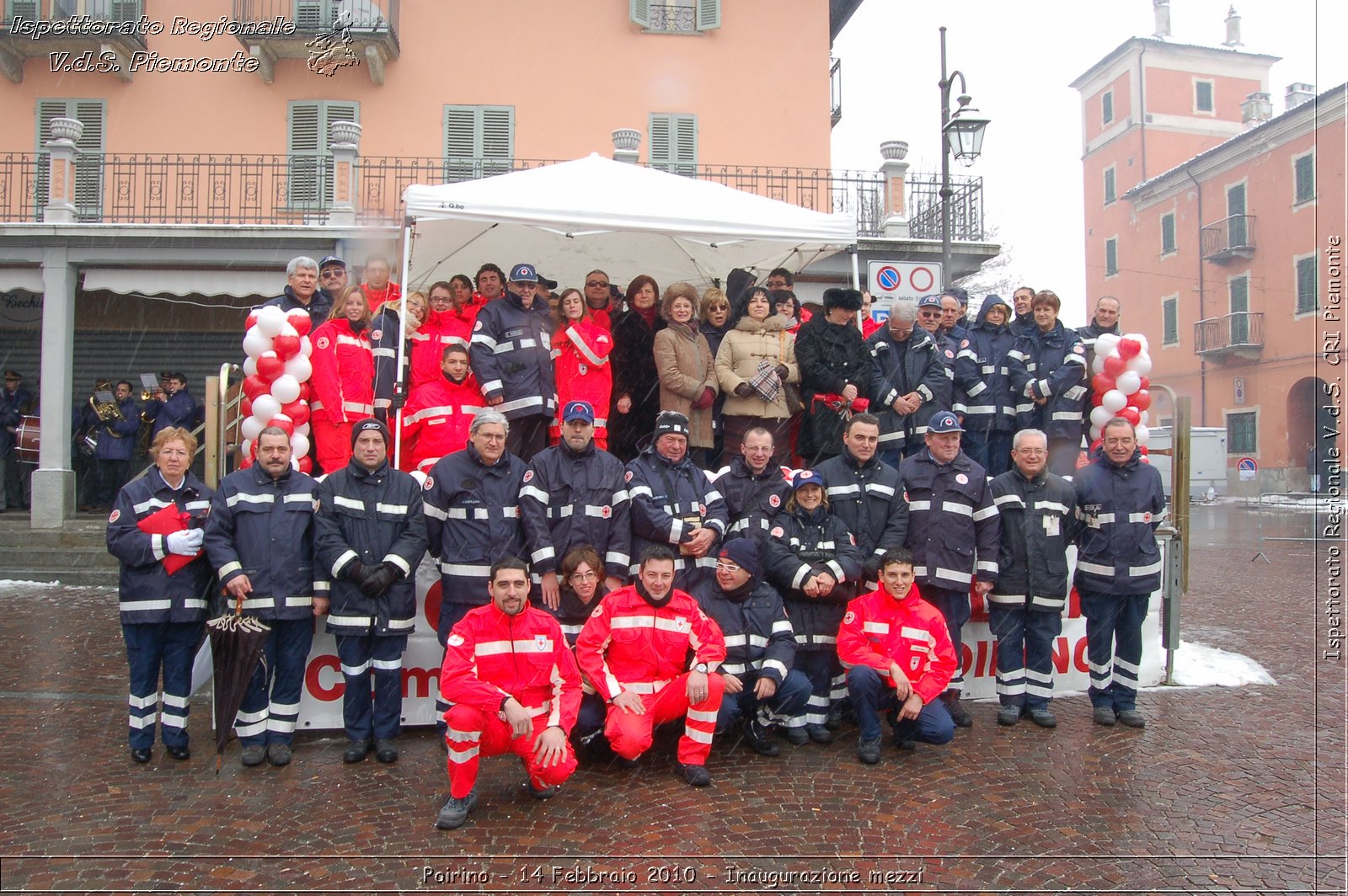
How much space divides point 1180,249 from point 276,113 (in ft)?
116

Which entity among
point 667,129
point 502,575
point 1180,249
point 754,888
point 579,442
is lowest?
point 754,888

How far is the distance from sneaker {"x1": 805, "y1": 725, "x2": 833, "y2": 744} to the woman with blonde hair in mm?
2379

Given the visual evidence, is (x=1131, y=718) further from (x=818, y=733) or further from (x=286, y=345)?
(x=286, y=345)

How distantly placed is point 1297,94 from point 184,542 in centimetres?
3916

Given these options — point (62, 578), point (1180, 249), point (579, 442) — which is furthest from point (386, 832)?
point (1180, 249)

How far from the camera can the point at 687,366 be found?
7613 millimetres

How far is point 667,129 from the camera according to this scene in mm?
17969

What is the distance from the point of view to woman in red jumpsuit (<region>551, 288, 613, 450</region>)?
7.70m

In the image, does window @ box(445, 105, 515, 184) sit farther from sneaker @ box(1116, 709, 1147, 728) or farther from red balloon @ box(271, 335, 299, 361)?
sneaker @ box(1116, 709, 1147, 728)

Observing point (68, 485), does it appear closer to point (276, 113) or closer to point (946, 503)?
point (276, 113)

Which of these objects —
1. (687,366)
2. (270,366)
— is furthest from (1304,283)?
(270,366)

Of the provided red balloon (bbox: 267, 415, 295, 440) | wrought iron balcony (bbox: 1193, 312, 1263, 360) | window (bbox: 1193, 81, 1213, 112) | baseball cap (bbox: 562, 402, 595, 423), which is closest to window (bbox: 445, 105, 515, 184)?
red balloon (bbox: 267, 415, 295, 440)

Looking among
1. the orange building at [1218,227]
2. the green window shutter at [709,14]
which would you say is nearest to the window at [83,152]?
the green window shutter at [709,14]

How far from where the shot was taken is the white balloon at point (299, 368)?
6.91 metres
